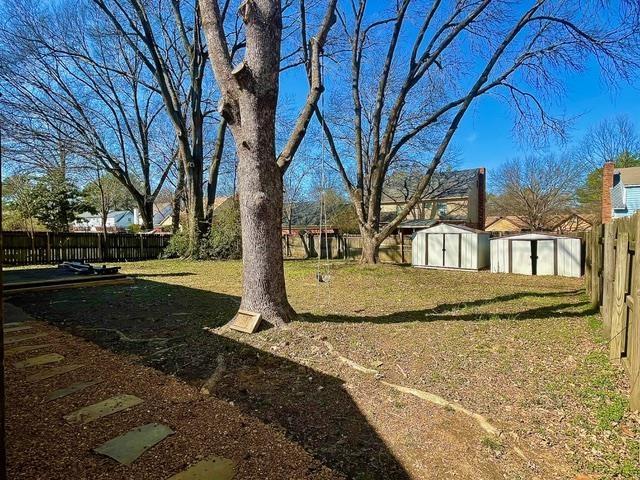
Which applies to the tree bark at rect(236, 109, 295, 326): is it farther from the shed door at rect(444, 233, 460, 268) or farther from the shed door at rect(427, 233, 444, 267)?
the shed door at rect(427, 233, 444, 267)

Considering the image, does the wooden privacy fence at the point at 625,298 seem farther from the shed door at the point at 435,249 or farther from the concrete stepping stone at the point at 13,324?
the shed door at the point at 435,249

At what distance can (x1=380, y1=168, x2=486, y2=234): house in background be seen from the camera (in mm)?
23781

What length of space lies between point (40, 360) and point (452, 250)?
42.5ft

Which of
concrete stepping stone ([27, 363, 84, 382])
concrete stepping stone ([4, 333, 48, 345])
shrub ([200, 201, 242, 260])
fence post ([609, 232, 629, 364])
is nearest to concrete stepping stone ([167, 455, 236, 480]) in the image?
concrete stepping stone ([27, 363, 84, 382])

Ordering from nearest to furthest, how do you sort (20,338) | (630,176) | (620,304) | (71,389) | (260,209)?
(71,389) → (620,304) → (20,338) → (260,209) → (630,176)

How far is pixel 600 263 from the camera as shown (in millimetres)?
5184

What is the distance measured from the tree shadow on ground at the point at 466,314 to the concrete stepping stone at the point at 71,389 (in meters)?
2.16

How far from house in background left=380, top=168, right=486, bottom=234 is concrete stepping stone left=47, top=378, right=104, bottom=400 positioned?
71.1ft

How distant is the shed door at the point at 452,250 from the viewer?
13.8 metres

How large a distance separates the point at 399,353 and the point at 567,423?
1422mm

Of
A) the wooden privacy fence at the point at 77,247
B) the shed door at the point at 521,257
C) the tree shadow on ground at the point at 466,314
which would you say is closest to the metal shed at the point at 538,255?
the shed door at the point at 521,257

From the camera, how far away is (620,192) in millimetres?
18000

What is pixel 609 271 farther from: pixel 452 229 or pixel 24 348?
pixel 452 229

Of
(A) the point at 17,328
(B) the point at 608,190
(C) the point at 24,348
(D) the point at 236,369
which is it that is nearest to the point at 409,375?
(D) the point at 236,369
